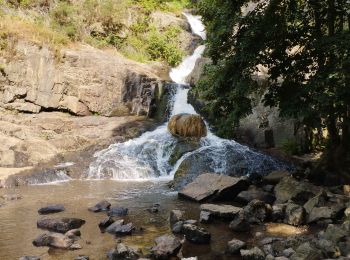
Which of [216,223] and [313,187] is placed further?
[313,187]

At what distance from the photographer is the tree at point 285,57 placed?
39.6 feet

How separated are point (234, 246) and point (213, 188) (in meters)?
4.67

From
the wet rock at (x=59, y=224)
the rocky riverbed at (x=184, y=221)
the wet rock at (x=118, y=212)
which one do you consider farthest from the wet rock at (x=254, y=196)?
the wet rock at (x=59, y=224)

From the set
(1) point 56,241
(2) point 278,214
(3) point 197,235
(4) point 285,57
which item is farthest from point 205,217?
(4) point 285,57

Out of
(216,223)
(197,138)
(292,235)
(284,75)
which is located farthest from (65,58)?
(292,235)

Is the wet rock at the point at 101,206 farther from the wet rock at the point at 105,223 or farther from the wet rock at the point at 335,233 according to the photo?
the wet rock at the point at 335,233

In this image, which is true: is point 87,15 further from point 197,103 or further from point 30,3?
point 197,103

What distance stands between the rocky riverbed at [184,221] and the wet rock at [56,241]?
2cm

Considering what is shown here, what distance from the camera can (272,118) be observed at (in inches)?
811

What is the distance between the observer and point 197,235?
958cm

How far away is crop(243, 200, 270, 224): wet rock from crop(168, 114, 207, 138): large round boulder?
920cm

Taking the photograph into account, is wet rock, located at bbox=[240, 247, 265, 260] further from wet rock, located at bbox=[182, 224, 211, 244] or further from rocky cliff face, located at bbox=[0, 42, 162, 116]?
rocky cliff face, located at bbox=[0, 42, 162, 116]

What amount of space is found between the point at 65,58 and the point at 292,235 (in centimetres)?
1674

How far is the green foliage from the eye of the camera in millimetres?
12047
